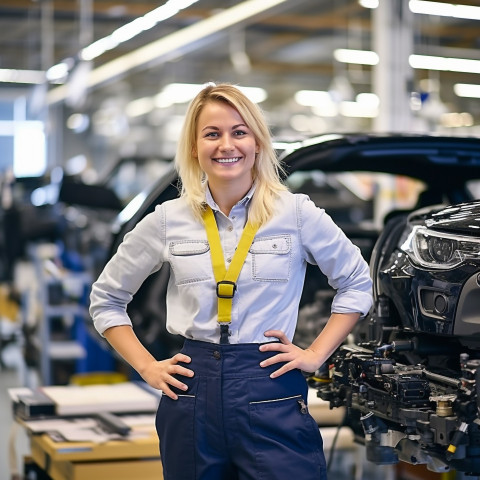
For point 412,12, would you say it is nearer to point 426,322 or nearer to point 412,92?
point 412,92

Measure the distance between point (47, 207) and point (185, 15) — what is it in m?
4.77

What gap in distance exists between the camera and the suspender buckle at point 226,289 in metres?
2.30

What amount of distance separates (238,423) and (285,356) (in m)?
0.20

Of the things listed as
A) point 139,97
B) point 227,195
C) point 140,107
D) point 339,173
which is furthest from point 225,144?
point 139,97

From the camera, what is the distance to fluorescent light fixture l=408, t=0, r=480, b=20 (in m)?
8.86

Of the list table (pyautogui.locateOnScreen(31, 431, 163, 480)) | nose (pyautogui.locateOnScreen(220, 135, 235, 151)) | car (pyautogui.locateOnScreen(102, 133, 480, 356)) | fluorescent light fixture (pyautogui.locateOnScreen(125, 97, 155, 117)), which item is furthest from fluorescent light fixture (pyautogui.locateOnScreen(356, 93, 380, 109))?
nose (pyautogui.locateOnScreen(220, 135, 235, 151))

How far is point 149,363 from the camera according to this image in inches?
95.7

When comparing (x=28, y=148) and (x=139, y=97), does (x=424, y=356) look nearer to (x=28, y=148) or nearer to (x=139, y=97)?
(x=28, y=148)

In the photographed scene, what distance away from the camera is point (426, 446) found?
2754 mm

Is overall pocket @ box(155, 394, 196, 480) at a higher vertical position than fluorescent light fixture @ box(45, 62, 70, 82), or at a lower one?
lower

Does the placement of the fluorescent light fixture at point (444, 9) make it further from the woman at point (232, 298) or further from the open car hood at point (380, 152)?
the woman at point (232, 298)

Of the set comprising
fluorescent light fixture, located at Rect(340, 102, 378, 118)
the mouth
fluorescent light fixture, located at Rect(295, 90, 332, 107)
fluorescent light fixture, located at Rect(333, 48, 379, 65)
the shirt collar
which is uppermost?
fluorescent light fixture, located at Rect(295, 90, 332, 107)

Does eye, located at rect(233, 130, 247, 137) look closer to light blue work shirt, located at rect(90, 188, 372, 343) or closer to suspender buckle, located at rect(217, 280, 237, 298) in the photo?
light blue work shirt, located at rect(90, 188, 372, 343)

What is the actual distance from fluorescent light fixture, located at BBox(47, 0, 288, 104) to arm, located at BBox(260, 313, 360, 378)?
6.47 metres
